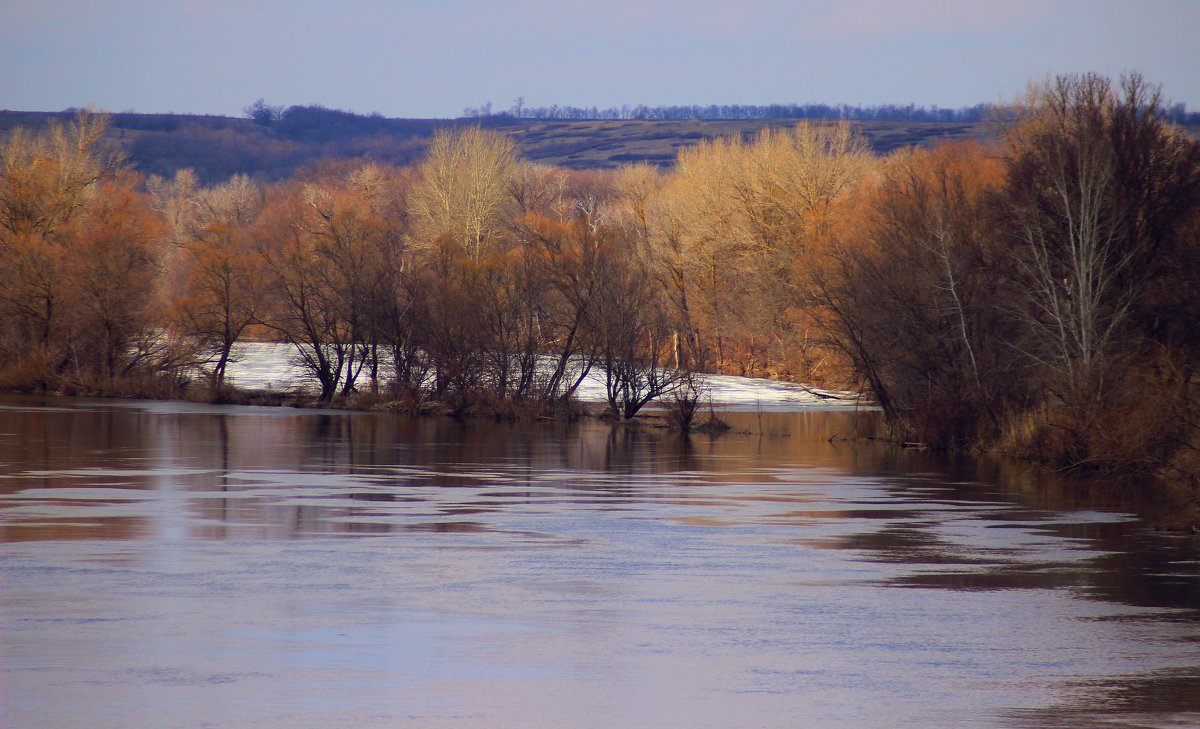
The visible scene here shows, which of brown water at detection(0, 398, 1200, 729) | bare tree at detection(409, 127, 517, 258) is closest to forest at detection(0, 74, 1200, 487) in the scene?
bare tree at detection(409, 127, 517, 258)

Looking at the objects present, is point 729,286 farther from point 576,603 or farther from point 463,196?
point 576,603

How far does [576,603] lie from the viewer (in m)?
11.4

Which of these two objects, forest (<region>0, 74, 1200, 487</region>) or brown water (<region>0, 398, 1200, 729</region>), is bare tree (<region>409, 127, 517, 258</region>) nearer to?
forest (<region>0, 74, 1200, 487</region>)

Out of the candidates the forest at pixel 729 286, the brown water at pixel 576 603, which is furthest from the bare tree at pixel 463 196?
the brown water at pixel 576 603

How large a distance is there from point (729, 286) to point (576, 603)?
55.6 m

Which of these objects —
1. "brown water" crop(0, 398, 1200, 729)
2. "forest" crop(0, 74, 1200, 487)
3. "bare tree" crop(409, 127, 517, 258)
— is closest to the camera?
"brown water" crop(0, 398, 1200, 729)

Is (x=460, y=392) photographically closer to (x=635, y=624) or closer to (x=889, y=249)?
(x=889, y=249)

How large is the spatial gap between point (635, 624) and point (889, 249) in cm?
2583

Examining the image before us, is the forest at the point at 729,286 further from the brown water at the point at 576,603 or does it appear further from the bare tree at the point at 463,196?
the brown water at the point at 576,603

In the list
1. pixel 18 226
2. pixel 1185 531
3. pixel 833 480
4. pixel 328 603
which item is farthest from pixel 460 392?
pixel 328 603

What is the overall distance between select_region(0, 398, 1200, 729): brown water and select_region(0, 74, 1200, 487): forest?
5.79 meters

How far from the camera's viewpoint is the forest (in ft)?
95.7

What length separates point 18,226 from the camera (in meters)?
59.2

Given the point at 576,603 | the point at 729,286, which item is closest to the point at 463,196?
the point at 729,286
